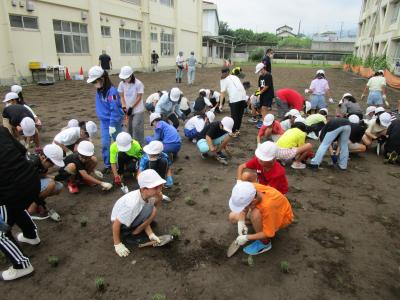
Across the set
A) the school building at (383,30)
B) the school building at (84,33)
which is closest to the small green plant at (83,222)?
the school building at (84,33)

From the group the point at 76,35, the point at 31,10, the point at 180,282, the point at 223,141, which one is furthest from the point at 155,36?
the point at 180,282

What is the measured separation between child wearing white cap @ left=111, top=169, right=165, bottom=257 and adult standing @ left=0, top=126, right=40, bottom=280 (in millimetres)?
833

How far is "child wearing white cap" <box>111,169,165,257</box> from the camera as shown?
113 inches

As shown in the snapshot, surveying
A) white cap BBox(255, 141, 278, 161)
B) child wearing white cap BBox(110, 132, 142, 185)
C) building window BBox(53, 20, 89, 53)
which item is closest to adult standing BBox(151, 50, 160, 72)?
building window BBox(53, 20, 89, 53)

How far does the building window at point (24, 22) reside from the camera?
12.8 m

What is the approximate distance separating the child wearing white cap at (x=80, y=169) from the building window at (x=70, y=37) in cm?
1347

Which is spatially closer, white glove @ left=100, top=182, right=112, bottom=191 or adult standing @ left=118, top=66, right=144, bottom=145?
white glove @ left=100, top=182, right=112, bottom=191

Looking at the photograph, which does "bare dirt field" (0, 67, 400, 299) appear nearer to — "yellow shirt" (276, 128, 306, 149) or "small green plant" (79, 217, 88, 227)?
"small green plant" (79, 217, 88, 227)

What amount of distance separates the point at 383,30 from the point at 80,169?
98.0ft

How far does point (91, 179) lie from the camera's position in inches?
170

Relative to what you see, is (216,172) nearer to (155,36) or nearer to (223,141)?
(223,141)

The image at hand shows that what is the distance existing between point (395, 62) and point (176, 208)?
2301 centimetres

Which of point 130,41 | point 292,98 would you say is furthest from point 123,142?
point 130,41

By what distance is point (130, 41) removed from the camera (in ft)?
70.6
